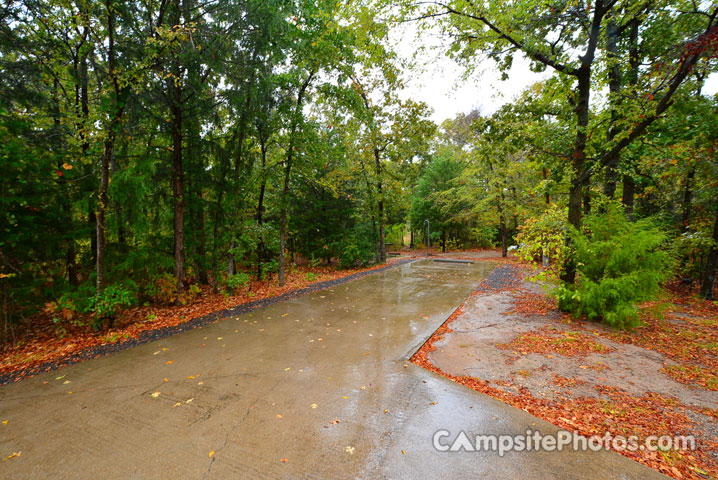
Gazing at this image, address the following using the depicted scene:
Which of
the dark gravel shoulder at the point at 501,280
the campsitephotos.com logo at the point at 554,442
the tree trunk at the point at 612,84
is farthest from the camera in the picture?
the dark gravel shoulder at the point at 501,280

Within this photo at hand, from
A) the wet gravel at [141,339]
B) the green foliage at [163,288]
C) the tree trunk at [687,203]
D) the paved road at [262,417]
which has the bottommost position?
the wet gravel at [141,339]

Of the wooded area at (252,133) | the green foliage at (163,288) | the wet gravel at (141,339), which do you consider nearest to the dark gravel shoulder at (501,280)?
the wooded area at (252,133)

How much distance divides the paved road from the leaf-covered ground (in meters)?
0.31

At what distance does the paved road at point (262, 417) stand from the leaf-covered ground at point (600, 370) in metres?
0.31

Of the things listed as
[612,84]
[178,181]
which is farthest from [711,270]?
[178,181]

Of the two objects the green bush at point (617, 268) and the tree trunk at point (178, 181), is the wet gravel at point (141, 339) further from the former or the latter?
the green bush at point (617, 268)

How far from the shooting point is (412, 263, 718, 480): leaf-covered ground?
2328mm

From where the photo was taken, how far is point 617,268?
4625mm

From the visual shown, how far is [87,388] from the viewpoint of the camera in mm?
3178

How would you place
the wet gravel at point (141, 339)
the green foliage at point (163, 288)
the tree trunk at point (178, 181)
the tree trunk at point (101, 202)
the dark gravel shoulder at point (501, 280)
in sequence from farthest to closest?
the dark gravel shoulder at point (501, 280) → the green foliage at point (163, 288) → the tree trunk at point (178, 181) → the tree trunk at point (101, 202) → the wet gravel at point (141, 339)

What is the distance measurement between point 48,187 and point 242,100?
4145 mm

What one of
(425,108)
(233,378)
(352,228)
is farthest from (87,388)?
(425,108)

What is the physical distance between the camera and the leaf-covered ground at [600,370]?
233 centimetres

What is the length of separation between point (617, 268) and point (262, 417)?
5935 mm
